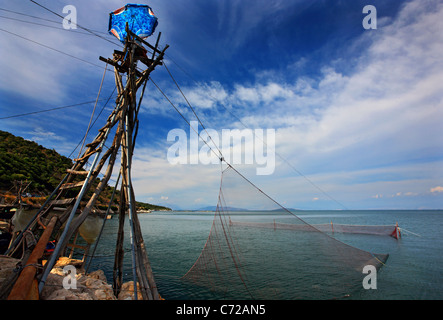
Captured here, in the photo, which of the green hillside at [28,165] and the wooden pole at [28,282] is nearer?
the wooden pole at [28,282]

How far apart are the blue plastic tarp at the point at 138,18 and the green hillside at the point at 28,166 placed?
1424 inches

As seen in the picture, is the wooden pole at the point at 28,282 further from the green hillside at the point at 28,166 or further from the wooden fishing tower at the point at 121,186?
the green hillside at the point at 28,166

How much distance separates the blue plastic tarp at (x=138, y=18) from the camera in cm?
830

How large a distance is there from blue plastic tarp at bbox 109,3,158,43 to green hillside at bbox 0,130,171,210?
1424 inches

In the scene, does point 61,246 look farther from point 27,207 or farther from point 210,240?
point 27,207

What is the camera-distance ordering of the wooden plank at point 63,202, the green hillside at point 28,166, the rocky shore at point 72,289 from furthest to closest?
the green hillside at point 28,166 < the wooden plank at point 63,202 < the rocky shore at point 72,289

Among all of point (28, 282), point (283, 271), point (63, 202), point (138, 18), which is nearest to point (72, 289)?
point (28, 282)

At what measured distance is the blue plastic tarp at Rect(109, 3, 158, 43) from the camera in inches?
327

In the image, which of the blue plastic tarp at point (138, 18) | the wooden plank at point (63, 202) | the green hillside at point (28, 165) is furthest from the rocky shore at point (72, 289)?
the green hillside at point (28, 165)

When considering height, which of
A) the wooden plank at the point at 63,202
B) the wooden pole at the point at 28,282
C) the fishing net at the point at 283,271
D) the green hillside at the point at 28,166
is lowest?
the fishing net at the point at 283,271

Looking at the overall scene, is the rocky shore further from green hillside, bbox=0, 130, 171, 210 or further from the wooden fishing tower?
green hillside, bbox=0, 130, 171, 210

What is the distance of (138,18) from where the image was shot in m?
8.35

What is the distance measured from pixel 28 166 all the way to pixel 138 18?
71755mm
